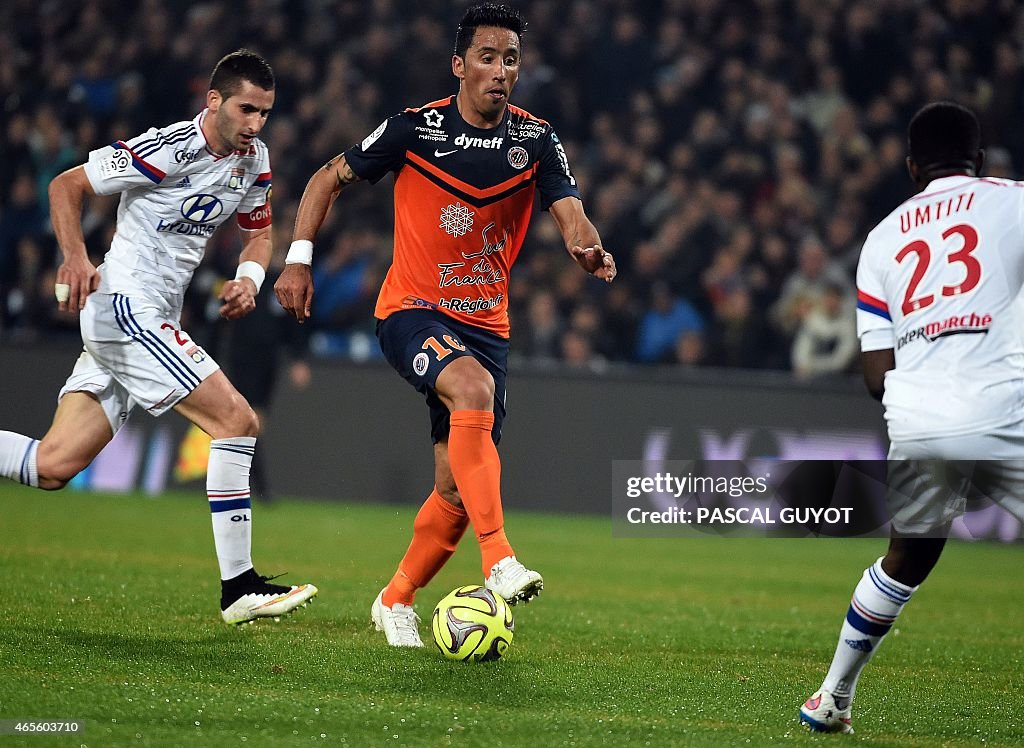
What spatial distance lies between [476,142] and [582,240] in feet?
2.36

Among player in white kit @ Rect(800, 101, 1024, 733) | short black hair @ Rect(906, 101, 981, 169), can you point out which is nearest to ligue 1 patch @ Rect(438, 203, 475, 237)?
player in white kit @ Rect(800, 101, 1024, 733)

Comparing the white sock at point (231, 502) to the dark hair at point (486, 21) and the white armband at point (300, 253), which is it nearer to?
the white armband at point (300, 253)

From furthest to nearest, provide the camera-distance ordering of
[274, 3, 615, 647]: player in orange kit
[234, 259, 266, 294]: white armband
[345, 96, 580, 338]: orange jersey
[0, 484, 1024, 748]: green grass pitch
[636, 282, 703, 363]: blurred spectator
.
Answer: [636, 282, 703, 363]: blurred spectator, [234, 259, 266, 294]: white armband, [345, 96, 580, 338]: orange jersey, [274, 3, 615, 647]: player in orange kit, [0, 484, 1024, 748]: green grass pitch

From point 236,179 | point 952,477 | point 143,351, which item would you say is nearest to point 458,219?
point 236,179

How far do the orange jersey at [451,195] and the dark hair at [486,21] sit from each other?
Result: 30 centimetres

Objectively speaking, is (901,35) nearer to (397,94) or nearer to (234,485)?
(397,94)

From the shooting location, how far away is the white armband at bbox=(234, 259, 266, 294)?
623 cm

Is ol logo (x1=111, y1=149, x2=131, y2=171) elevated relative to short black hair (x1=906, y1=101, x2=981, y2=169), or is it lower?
elevated

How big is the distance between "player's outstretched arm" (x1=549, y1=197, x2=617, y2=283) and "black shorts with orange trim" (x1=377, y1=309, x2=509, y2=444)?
629mm

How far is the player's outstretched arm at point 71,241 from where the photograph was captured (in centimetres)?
565

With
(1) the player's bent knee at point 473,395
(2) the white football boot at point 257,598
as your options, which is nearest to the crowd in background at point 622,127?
(2) the white football boot at point 257,598

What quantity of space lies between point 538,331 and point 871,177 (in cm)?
411

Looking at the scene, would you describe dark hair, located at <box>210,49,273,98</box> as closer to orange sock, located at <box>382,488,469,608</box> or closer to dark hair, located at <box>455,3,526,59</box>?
dark hair, located at <box>455,3,526,59</box>

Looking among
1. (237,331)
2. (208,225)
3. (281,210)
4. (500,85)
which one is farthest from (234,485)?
(281,210)
